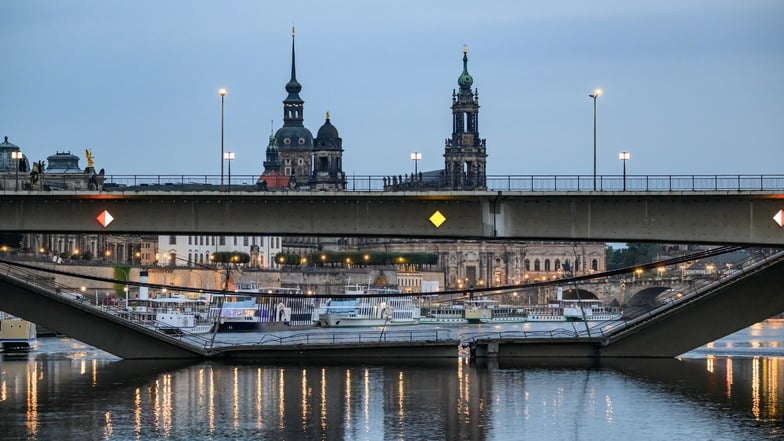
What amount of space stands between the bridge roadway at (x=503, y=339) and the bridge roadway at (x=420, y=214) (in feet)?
37.2

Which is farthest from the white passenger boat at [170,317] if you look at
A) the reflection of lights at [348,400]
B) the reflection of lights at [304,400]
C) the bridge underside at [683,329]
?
the reflection of lights at [348,400]

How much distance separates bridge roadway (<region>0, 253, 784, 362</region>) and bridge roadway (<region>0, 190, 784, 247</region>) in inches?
446

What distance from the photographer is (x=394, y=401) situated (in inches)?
2484

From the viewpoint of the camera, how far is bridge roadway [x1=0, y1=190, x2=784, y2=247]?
6762 cm

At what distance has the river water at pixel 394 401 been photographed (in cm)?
5372

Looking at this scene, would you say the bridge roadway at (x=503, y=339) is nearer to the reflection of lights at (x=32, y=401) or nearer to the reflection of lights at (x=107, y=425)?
the reflection of lights at (x=32, y=401)

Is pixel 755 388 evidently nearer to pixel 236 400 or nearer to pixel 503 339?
pixel 503 339

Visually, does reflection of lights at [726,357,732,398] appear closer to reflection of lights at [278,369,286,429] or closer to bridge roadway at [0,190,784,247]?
bridge roadway at [0,190,784,247]

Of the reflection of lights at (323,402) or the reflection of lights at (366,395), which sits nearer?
the reflection of lights at (323,402)

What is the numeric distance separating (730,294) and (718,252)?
157 inches

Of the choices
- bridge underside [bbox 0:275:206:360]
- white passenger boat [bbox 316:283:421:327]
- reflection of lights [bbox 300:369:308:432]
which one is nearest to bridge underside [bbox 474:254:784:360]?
reflection of lights [bbox 300:369:308:432]

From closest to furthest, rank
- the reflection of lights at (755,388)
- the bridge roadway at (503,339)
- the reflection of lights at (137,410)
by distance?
the reflection of lights at (137,410), the reflection of lights at (755,388), the bridge roadway at (503,339)

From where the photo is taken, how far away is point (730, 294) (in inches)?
3115

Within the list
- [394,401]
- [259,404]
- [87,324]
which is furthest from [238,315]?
[259,404]
